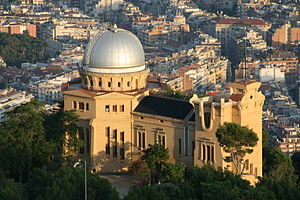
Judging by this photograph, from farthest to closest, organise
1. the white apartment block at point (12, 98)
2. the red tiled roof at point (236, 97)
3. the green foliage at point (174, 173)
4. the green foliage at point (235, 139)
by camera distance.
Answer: the white apartment block at point (12, 98)
the red tiled roof at point (236, 97)
the green foliage at point (174, 173)
the green foliage at point (235, 139)

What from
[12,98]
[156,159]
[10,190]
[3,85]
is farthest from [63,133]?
[3,85]

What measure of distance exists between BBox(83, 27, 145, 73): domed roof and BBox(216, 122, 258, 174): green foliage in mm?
7722

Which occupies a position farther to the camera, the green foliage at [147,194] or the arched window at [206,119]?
the arched window at [206,119]

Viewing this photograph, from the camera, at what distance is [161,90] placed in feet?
208

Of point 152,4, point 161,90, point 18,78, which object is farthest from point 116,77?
point 152,4

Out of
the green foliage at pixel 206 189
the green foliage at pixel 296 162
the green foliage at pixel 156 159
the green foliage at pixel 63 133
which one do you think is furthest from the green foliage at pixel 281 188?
the green foliage at pixel 63 133

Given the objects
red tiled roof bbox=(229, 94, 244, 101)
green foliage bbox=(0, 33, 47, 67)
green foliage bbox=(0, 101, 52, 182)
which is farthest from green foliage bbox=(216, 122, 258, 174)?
green foliage bbox=(0, 33, 47, 67)

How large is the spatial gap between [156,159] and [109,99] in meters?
4.77

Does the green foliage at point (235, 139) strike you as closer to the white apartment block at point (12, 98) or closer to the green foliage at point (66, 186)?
the green foliage at point (66, 186)

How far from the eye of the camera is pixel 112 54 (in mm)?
60125

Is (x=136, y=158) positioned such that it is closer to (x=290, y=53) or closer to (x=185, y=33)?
(x=290, y=53)

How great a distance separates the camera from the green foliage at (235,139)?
180 feet

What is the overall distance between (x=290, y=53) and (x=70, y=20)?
4117cm

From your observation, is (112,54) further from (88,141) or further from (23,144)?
(23,144)
